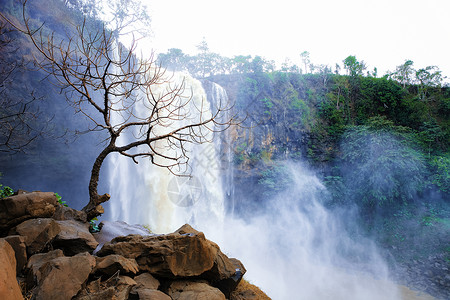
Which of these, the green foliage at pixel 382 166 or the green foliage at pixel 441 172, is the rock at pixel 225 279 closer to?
the green foliage at pixel 382 166

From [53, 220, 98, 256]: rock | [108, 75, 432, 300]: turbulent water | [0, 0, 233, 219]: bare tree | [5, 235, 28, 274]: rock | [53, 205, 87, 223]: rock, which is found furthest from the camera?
[108, 75, 432, 300]: turbulent water

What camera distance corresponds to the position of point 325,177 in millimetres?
16125

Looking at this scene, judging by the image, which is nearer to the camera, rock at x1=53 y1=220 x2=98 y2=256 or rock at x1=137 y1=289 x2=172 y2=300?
rock at x1=137 y1=289 x2=172 y2=300

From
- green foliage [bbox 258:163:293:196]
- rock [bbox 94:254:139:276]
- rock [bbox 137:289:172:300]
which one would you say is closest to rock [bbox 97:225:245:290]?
rock [bbox 94:254:139:276]

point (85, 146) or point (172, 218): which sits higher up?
point (85, 146)

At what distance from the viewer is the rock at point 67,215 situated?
3912 mm

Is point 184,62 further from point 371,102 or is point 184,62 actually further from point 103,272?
point 103,272

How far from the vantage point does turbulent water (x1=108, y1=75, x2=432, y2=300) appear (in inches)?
414

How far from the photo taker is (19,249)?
2.65m

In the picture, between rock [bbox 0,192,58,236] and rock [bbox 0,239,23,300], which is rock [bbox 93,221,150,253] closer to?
rock [bbox 0,192,58,236]

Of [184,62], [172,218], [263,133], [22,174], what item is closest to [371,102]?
[263,133]

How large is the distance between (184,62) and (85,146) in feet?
58.8

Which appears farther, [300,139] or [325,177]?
[300,139]

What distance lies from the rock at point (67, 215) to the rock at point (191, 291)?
2.11m
